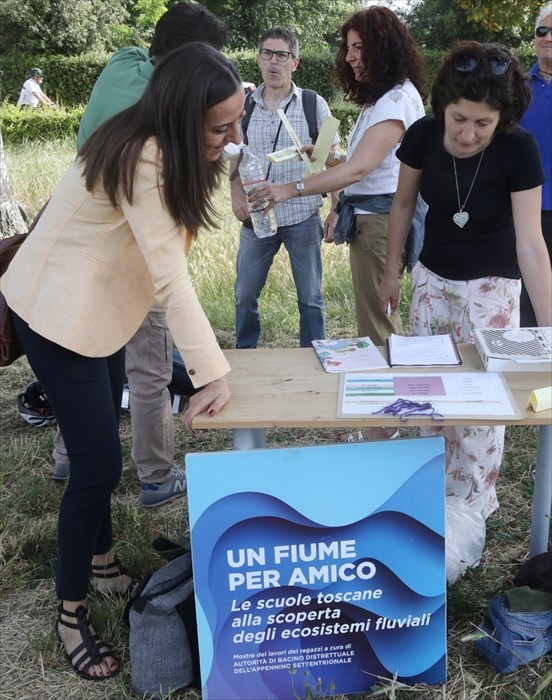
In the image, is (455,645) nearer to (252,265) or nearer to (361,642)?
(361,642)

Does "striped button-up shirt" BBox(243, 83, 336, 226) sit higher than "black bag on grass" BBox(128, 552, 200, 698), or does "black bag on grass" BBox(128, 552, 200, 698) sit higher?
"striped button-up shirt" BBox(243, 83, 336, 226)

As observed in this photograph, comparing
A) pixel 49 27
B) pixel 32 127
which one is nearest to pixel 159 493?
pixel 32 127

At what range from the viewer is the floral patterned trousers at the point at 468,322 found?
2859 mm

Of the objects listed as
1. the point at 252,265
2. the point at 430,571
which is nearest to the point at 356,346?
the point at 430,571

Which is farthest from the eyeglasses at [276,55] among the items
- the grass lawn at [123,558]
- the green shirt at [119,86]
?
the grass lawn at [123,558]

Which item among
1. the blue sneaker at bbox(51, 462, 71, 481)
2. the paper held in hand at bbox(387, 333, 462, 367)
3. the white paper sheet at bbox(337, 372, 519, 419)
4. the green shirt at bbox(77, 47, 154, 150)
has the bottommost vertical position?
the blue sneaker at bbox(51, 462, 71, 481)

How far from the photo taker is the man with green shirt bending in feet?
9.39

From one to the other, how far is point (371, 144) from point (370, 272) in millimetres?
568

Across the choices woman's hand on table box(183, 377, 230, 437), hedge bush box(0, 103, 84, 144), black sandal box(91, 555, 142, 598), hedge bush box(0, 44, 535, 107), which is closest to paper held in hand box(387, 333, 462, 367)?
woman's hand on table box(183, 377, 230, 437)

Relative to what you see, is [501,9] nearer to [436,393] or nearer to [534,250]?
[534,250]

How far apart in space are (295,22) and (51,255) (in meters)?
32.0

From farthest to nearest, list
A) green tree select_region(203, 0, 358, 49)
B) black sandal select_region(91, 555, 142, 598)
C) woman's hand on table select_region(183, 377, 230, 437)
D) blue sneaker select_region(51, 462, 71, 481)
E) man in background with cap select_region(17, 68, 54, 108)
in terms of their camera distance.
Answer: green tree select_region(203, 0, 358, 49) → man in background with cap select_region(17, 68, 54, 108) → blue sneaker select_region(51, 462, 71, 481) → black sandal select_region(91, 555, 142, 598) → woman's hand on table select_region(183, 377, 230, 437)

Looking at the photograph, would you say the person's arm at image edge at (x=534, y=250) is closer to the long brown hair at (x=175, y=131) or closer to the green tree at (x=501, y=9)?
the long brown hair at (x=175, y=131)

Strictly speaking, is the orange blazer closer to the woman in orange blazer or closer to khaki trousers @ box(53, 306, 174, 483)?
the woman in orange blazer
